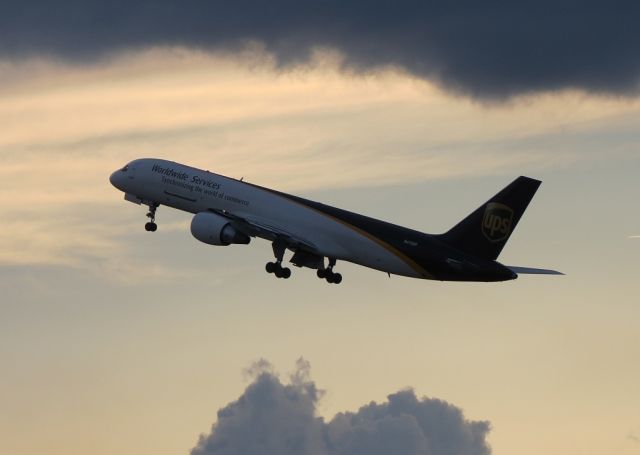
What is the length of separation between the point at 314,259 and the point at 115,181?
17.7 m

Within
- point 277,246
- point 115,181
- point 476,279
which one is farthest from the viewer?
point 115,181

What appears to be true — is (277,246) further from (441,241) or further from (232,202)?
(441,241)

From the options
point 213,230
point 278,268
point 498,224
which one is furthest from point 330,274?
point 498,224

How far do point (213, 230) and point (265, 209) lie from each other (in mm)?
4759

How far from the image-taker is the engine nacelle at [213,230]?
116 metres

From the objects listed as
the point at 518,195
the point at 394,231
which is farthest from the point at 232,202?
the point at 518,195

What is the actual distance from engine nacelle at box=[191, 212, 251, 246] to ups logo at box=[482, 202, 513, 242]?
1784 centimetres

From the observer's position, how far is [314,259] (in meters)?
121

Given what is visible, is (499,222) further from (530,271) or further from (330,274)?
(330,274)

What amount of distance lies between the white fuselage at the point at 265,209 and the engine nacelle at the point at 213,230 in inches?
70.8

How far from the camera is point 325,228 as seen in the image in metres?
117

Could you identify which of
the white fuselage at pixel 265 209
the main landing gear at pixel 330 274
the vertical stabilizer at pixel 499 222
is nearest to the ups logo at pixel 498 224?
the vertical stabilizer at pixel 499 222

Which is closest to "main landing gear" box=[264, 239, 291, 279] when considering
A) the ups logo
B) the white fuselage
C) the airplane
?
the airplane

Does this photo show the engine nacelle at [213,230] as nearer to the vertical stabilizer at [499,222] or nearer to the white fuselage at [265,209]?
the white fuselage at [265,209]
